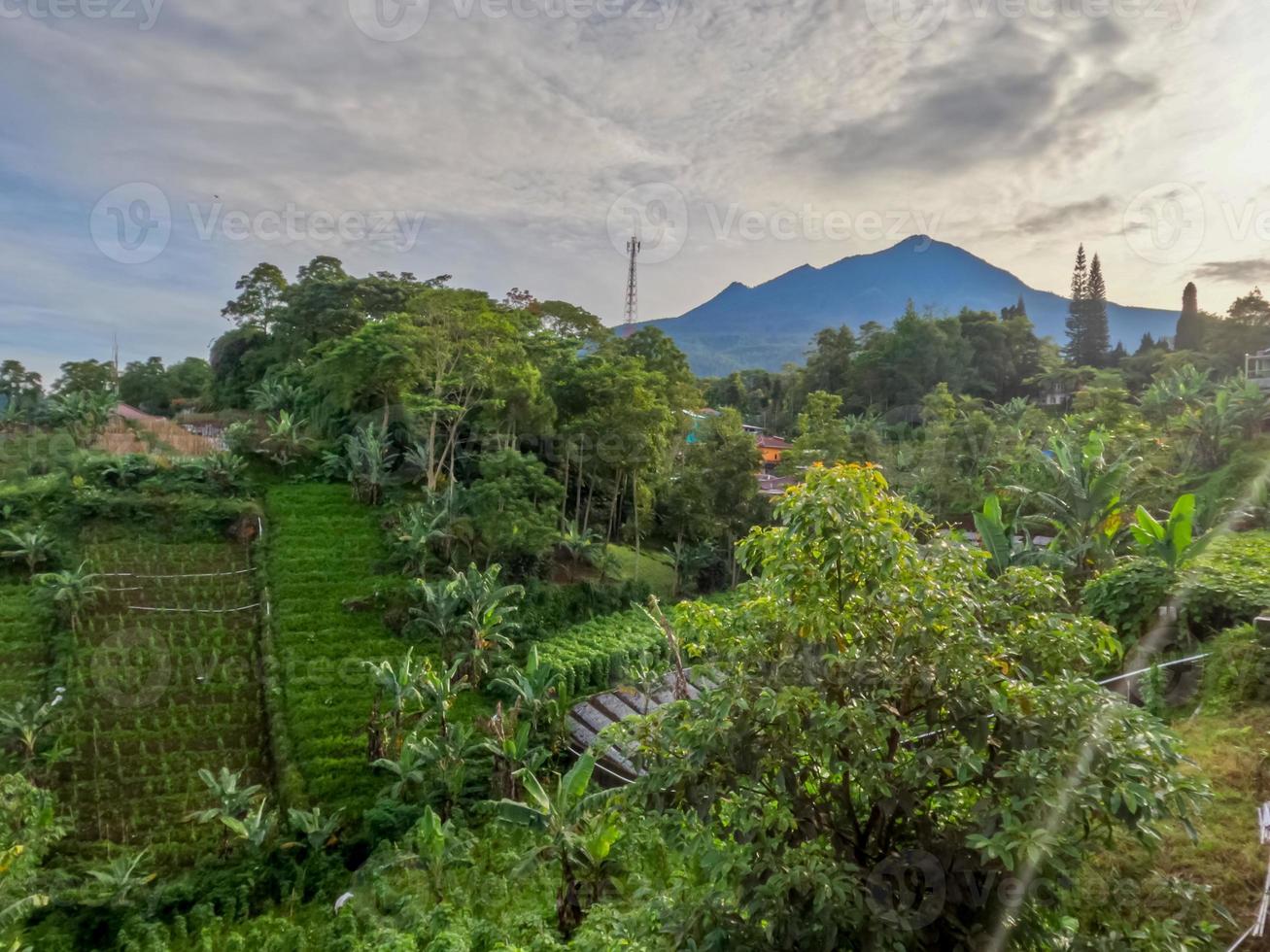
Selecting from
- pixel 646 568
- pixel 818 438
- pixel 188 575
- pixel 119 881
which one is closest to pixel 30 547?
pixel 188 575

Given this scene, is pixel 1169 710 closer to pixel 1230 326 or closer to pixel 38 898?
pixel 38 898

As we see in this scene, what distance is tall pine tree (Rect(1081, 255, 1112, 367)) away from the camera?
131ft

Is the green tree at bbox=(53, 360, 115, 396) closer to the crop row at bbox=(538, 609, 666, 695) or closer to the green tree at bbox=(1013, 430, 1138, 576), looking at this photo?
the crop row at bbox=(538, 609, 666, 695)

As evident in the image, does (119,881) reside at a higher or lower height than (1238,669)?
lower

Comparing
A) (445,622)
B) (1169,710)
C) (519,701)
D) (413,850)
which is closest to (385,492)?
(445,622)

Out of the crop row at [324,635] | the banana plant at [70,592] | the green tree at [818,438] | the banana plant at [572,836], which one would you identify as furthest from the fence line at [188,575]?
the green tree at [818,438]

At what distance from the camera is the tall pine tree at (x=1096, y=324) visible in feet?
131

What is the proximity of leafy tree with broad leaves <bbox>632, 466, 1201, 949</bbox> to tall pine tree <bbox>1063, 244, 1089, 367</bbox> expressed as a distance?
44.5m

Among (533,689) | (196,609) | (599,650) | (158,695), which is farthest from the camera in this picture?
(599,650)

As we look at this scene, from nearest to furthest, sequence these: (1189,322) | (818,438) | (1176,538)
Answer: (1176,538)
(818,438)
(1189,322)

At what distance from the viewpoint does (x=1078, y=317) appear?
135 ft

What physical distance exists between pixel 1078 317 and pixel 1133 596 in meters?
42.4

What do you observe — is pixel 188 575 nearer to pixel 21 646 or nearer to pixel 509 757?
pixel 21 646

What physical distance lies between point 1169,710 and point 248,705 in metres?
9.91
